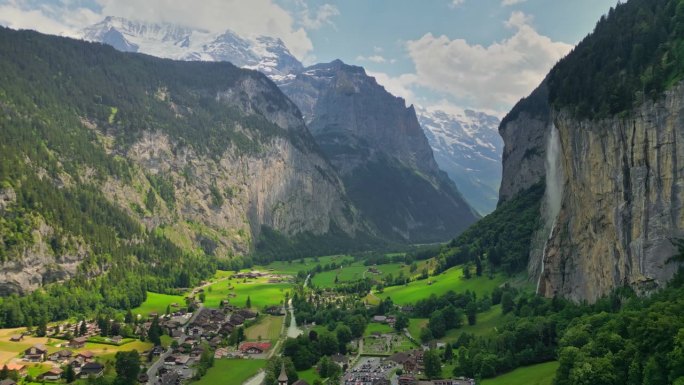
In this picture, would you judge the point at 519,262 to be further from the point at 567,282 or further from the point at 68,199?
the point at 68,199

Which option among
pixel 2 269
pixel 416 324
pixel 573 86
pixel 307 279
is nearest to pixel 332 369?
pixel 416 324

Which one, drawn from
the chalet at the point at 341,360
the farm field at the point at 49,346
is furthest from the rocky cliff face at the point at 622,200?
the farm field at the point at 49,346

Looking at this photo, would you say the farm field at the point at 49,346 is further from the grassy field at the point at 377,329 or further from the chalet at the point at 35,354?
the grassy field at the point at 377,329

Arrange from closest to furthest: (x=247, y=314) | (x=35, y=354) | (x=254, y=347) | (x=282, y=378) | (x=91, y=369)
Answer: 1. (x=282, y=378)
2. (x=91, y=369)
3. (x=35, y=354)
4. (x=254, y=347)
5. (x=247, y=314)

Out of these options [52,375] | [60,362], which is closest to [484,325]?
[52,375]

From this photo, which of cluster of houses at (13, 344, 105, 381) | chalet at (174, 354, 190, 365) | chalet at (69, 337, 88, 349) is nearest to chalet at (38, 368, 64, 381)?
cluster of houses at (13, 344, 105, 381)

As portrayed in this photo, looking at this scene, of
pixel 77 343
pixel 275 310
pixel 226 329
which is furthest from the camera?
pixel 275 310

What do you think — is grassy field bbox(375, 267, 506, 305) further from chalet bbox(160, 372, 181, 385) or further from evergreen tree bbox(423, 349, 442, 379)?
chalet bbox(160, 372, 181, 385)

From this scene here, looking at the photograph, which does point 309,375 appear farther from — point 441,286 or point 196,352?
point 441,286
